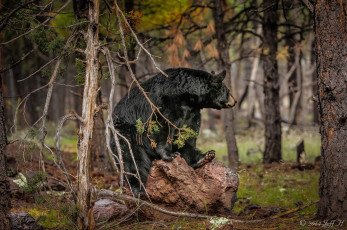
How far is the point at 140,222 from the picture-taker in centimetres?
457

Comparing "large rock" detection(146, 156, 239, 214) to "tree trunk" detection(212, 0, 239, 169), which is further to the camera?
"tree trunk" detection(212, 0, 239, 169)

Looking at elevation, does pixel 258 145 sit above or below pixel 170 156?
below

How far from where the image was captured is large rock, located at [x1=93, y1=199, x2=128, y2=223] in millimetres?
4776

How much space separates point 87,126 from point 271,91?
22.1 ft

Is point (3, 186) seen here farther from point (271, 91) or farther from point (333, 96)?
point (271, 91)

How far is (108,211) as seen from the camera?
485 centimetres

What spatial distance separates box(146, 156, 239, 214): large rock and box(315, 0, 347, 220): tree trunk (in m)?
1.22

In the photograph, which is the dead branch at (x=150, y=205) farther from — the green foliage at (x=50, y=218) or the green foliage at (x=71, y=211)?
the green foliage at (x=50, y=218)

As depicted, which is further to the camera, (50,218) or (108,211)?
(50,218)

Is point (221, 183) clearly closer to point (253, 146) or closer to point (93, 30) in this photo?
point (93, 30)

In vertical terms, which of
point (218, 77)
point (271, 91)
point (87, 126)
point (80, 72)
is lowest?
point (87, 126)

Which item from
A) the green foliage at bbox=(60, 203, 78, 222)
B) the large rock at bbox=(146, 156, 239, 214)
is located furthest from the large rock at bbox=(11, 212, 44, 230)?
the large rock at bbox=(146, 156, 239, 214)

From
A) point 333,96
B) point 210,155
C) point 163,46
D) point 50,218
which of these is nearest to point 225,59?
point 163,46

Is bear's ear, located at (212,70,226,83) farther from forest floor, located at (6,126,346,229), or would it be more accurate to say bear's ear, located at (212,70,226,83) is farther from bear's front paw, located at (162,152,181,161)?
forest floor, located at (6,126,346,229)
